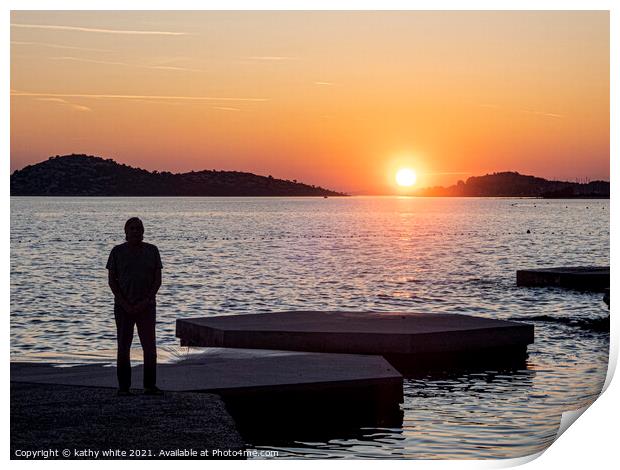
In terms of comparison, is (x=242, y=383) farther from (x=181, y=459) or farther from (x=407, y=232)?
(x=407, y=232)

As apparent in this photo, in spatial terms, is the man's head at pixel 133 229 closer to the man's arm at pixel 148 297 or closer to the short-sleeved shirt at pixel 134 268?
the short-sleeved shirt at pixel 134 268

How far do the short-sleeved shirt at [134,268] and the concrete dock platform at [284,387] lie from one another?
6.56 feet

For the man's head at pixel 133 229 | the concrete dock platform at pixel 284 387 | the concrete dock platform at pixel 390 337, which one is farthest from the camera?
the concrete dock platform at pixel 390 337

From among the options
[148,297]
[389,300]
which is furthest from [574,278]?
[148,297]

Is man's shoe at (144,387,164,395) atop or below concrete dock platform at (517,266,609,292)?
atop

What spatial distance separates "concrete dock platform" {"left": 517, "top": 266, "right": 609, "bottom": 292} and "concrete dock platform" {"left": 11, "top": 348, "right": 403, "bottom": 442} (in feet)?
84.0

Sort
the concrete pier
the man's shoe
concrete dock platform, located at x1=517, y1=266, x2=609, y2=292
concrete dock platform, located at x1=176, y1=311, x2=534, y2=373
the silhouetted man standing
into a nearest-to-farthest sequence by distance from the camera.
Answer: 1. the concrete pier
2. the silhouetted man standing
3. the man's shoe
4. concrete dock platform, located at x1=176, y1=311, x2=534, y2=373
5. concrete dock platform, located at x1=517, y1=266, x2=609, y2=292

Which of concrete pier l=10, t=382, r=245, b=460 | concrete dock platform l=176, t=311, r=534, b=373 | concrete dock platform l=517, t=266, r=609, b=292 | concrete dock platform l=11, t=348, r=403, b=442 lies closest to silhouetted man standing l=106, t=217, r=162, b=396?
concrete pier l=10, t=382, r=245, b=460

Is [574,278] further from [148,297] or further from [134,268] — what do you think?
[134,268]

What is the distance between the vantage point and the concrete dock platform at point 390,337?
19.6 meters

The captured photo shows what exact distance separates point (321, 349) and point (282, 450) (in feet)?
20.6

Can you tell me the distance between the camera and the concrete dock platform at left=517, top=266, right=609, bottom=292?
39.8 m

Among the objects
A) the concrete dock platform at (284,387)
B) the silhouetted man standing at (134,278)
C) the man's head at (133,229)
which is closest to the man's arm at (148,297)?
the silhouetted man standing at (134,278)

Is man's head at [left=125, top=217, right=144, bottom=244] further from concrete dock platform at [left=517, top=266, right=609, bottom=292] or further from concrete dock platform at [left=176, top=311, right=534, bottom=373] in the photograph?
concrete dock platform at [left=517, top=266, right=609, bottom=292]
